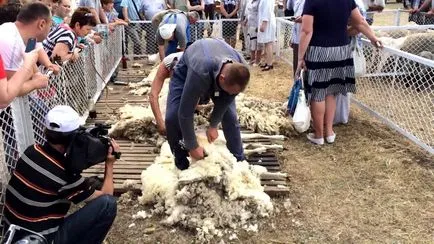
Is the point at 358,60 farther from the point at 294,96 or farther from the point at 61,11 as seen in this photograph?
the point at 61,11

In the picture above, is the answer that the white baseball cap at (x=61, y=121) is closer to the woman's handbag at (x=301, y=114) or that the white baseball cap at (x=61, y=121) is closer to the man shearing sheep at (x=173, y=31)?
the woman's handbag at (x=301, y=114)

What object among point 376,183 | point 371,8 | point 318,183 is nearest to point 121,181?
point 318,183

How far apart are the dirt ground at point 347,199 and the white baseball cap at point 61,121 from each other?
1.10m

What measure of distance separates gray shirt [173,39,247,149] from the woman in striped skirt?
1668 millimetres

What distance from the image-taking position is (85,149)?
8.16 ft

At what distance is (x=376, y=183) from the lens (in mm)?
3947

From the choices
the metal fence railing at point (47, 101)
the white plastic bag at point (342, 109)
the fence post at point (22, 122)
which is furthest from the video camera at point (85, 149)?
the white plastic bag at point (342, 109)

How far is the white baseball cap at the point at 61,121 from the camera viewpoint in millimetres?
2410

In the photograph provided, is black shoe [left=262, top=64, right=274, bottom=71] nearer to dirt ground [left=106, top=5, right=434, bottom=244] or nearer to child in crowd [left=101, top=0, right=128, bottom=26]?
child in crowd [left=101, top=0, right=128, bottom=26]

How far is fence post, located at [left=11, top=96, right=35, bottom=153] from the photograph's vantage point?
9.82 ft

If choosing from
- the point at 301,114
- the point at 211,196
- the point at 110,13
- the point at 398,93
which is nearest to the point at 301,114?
the point at 301,114

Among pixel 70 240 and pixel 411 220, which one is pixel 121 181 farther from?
pixel 411 220

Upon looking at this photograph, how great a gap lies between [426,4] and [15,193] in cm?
1014

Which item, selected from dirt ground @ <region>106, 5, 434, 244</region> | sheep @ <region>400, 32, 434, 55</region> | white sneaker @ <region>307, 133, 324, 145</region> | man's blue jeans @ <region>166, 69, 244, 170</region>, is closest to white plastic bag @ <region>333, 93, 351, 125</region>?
dirt ground @ <region>106, 5, 434, 244</region>
